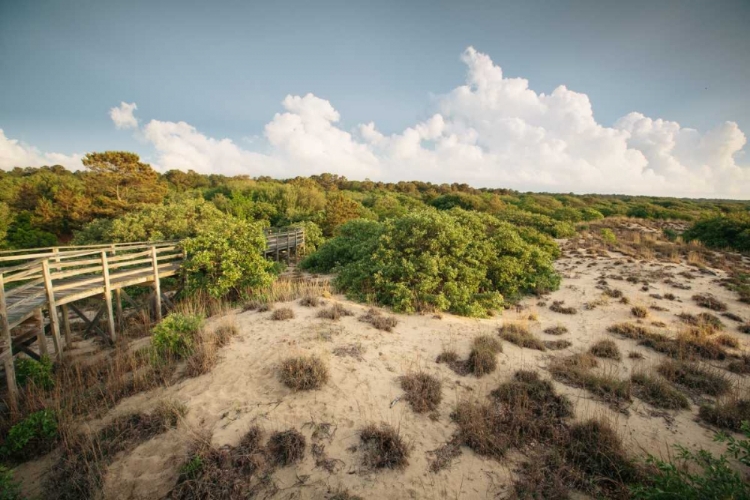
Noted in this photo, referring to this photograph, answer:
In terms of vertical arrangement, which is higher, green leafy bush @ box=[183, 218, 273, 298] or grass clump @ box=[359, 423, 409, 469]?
green leafy bush @ box=[183, 218, 273, 298]

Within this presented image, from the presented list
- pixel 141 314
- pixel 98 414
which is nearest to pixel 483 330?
pixel 98 414

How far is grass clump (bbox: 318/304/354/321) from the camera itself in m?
8.52

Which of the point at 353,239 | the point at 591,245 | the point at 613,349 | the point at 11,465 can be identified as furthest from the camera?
the point at 591,245

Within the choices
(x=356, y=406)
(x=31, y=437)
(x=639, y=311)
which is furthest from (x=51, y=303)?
(x=639, y=311)

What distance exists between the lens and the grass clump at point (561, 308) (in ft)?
34.8

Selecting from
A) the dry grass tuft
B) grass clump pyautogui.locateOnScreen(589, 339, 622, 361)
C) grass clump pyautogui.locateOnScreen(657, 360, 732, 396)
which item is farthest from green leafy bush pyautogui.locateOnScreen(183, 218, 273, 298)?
grass clump pyautogui.locateOnScreen(657, 360, 732, 396)

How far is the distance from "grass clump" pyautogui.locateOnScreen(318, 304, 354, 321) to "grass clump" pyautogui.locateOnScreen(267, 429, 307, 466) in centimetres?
398

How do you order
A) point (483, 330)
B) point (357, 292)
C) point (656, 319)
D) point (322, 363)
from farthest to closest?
1. point (357, 292)
2. point (656, 319)
3. point (483, 330)
4. point (322, 363)

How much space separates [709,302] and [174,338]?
1763 cm

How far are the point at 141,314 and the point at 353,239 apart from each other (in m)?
9.97

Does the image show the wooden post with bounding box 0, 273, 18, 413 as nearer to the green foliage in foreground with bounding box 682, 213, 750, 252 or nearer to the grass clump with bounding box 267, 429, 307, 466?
the grass clump with bounding box 267, 429, 307, 466

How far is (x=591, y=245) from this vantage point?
70.1 feet

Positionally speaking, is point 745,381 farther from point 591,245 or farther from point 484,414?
point 591,245

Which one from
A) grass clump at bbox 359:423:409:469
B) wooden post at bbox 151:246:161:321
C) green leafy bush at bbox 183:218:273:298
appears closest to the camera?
grass clump at bbox 359:423:409:469
